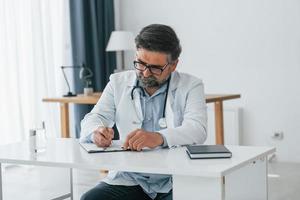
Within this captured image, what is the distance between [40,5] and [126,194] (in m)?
3.59

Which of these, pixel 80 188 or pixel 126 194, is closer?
pixel 126 194

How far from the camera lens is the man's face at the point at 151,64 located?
8.09 ft

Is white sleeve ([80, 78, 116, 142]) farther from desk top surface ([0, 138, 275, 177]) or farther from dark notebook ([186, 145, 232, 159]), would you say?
dark notebook ([186, 145, 232, 159])

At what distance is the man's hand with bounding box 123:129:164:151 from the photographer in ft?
7.25

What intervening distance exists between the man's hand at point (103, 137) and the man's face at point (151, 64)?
0.30 m

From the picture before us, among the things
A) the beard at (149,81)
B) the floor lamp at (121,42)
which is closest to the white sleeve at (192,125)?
the beard at (149,81)

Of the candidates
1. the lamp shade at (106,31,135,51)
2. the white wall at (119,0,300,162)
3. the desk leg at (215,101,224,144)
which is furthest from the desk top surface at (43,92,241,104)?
the lamp shade at (106,31,135,51)

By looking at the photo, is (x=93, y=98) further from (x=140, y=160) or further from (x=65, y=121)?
(x=140, y=160)

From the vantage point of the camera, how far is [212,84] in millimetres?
5668

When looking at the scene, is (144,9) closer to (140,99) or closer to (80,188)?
(80,188)

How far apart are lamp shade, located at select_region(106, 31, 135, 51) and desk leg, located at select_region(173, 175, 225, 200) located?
12.6ft

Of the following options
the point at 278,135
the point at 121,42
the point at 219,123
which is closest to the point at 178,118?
the point at 219,123

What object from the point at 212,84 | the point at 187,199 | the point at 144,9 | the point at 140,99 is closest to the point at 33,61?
the point at 144,9

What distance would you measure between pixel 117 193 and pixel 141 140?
29cm
